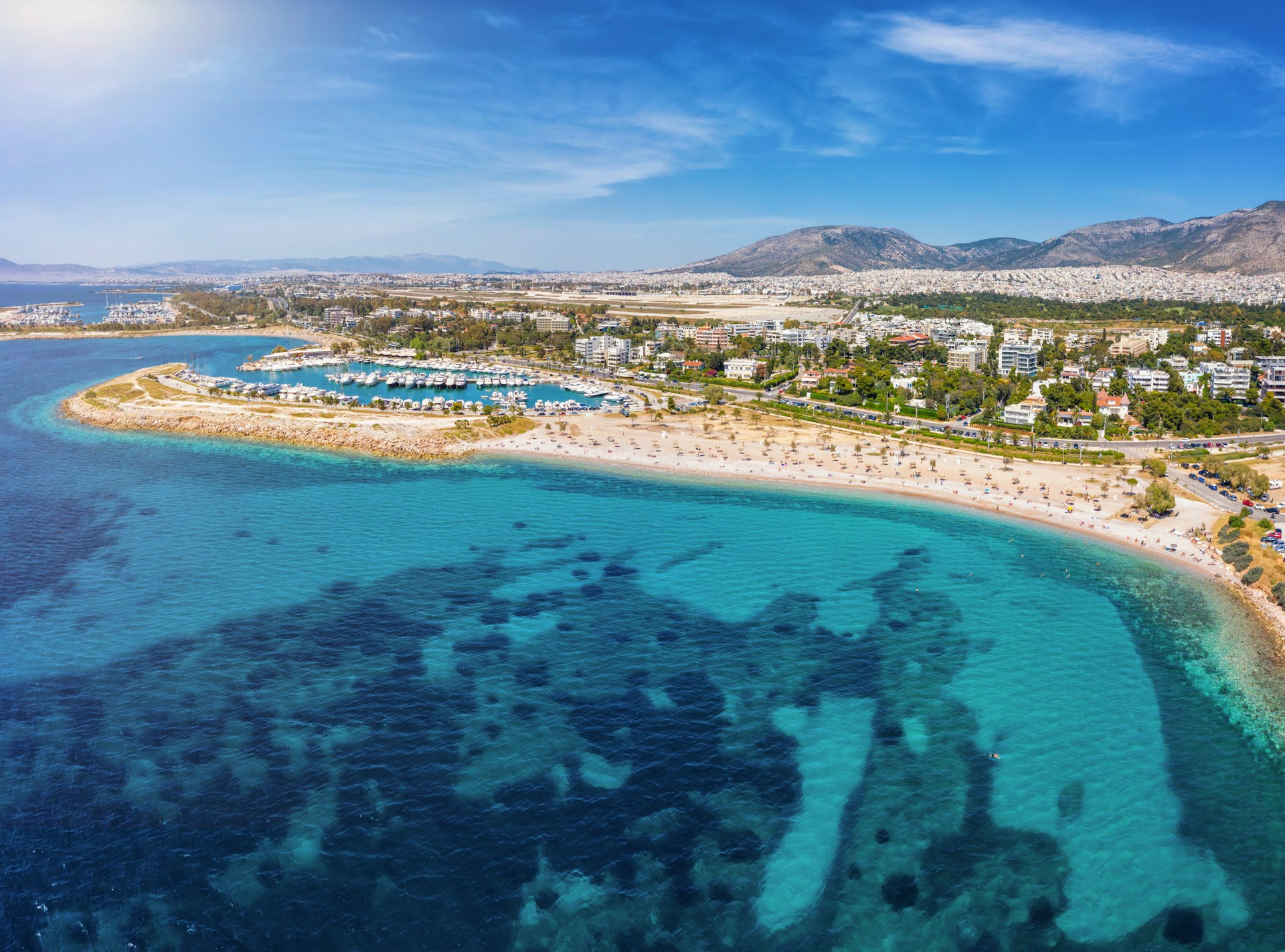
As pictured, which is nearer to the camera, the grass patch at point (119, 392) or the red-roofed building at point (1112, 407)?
the red-roofed building at point (1112, 407)

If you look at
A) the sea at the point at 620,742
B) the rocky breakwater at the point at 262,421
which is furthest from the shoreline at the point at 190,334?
the sea at the point at 620,742

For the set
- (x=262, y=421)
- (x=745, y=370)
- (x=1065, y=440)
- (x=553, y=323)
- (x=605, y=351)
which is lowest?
(x=262, y=421)

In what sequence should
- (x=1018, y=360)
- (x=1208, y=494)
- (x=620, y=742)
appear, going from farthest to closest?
1. (x=1018, y=360)
2. (x=1208, y=494)
3. (x=620, y=742)

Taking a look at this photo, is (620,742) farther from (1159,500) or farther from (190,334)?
(190,334)

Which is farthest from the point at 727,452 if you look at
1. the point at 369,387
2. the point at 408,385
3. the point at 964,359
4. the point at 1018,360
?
the point at 1018,360

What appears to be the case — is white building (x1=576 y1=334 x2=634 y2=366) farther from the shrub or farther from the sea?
the shrub

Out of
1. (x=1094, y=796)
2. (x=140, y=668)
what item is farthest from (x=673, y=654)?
(x=140, y=668)

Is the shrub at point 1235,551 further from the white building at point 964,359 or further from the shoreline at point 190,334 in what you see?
Answer: the shoreline at point 190,334

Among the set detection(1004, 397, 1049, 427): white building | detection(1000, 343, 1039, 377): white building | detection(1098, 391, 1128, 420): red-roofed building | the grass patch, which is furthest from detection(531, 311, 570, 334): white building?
detection(1098, 391, 1128, 420): red-roofed building
